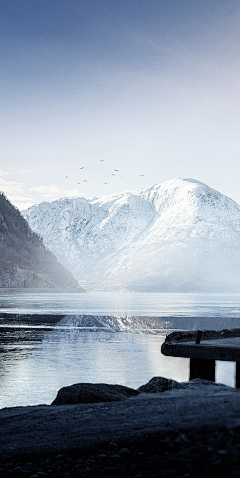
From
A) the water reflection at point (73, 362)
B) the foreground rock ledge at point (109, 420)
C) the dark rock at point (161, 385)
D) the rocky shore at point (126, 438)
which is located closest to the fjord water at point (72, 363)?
the water reflection at point (73, 362)

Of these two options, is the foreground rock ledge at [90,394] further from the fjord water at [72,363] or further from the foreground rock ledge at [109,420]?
the fjord water at [72,363]

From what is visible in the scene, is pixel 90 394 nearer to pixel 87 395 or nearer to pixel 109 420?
pixel 87 395

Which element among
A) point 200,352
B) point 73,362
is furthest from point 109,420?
point 73,362

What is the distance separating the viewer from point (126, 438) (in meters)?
7.22

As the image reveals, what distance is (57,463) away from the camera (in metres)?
6.32

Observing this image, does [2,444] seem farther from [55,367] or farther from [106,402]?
[55,367]

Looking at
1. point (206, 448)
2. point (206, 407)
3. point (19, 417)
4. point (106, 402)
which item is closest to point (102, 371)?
point (106, 402)

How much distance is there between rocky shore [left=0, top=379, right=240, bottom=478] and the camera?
14.5 feet

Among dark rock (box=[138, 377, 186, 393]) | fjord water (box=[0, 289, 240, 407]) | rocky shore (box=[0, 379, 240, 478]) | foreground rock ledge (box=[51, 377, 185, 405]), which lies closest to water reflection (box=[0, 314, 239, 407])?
fjord water (box=[0, 289, 240, 407])

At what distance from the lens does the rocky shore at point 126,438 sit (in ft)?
14.5

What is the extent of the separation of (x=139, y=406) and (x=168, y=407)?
102cm

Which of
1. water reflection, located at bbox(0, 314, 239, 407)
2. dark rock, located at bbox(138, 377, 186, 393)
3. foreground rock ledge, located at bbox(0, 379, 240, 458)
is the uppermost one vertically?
foreground rock ledge, located at bbox(0, 379, 240, 458)

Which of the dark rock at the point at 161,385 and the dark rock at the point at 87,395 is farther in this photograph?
the dark rock at the point at 161,385

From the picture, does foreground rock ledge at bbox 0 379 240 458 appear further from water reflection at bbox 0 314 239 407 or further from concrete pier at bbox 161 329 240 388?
water reflection at bbox 0 314 239 407
